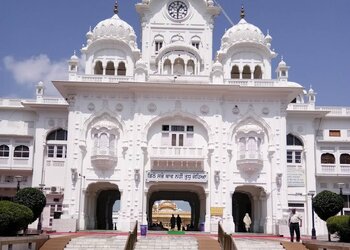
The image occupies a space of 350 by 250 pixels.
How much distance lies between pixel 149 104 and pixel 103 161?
523 centimetres

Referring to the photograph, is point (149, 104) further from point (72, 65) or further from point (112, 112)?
point (72, 65)

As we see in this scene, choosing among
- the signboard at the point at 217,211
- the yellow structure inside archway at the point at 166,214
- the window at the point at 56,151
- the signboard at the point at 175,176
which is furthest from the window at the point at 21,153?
the yellow structure inside archway at the point at 166,214

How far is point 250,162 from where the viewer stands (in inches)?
1421

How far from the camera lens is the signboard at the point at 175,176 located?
35844mm

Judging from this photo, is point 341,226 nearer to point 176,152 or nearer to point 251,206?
point 176,152

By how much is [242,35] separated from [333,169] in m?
13.6

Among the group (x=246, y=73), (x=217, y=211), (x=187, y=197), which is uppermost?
(x=246, y=73)

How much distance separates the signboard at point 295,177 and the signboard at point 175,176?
31.7 ft

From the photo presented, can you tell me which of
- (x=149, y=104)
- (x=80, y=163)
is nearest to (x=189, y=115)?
(x=149, y=104)

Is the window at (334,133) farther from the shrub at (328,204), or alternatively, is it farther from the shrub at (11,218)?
the shrub at (11,218)

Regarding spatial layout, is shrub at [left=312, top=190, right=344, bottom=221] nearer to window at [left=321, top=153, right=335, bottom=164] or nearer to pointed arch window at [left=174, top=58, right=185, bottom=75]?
window at [left=321, top=153, right=335, bottom=164]

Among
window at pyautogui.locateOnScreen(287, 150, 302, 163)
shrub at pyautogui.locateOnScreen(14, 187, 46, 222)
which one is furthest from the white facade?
shrub at pyautogui.locateOnScreen(14, 187, 46, 222)

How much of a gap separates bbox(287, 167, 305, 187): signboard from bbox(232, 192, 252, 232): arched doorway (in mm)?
3704

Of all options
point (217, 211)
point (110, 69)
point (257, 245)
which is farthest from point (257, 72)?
point (257, 245)
